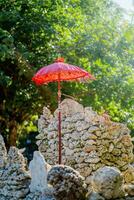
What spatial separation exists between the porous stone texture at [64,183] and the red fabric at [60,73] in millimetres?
1935

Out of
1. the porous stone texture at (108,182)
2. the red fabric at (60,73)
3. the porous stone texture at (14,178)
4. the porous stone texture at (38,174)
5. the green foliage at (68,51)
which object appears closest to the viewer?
the porous stone texture at (108,182)

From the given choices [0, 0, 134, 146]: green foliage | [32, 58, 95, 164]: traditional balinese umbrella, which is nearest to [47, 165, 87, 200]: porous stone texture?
[32, 58, 95, 164]: traditional balinese umbrella

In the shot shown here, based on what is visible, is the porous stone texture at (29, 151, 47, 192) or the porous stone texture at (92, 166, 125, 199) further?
the porous stone texture at (29, 151, 47, 192)

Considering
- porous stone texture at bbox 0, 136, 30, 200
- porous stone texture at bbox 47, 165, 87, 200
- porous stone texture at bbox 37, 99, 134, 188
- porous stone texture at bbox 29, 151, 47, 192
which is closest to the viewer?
porous stone texture at bbox 47, 165, 87, 200

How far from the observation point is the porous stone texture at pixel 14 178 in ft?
Answer: 21.5

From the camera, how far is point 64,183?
5.83 m

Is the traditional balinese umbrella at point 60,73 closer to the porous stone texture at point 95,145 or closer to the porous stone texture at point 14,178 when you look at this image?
the porous stone texture at point 95,145

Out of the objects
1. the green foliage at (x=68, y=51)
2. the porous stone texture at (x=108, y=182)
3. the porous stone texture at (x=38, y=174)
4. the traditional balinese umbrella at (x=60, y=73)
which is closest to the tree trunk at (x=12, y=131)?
the green foliage at (x=68, y=51)

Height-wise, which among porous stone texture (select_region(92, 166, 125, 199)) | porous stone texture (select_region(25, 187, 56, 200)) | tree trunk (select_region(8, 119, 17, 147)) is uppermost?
porous stone texture (select_region(92, 166, 125, 199))

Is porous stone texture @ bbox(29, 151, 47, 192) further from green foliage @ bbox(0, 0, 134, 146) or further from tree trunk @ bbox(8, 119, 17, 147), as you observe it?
tree trunk @ bbox(8, 119, 17, 147)

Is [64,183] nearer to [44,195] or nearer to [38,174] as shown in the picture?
[44,195]

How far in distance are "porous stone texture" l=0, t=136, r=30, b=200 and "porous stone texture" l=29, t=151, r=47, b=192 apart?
14 cm

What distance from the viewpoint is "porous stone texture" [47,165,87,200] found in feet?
19.1

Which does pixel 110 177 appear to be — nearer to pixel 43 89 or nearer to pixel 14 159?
pixel 14 159
